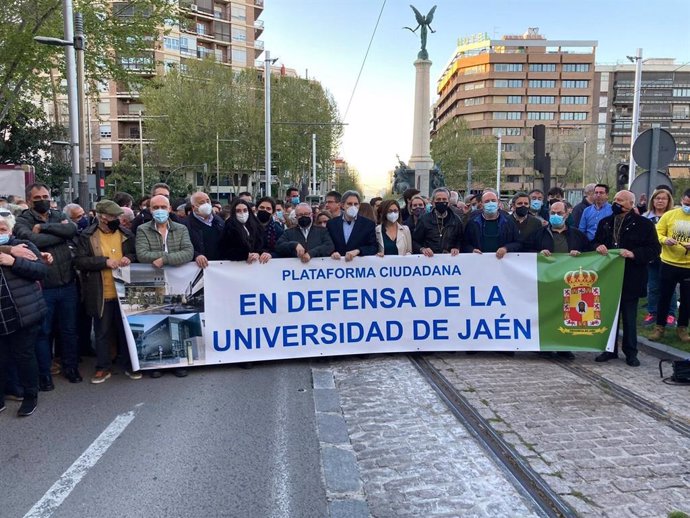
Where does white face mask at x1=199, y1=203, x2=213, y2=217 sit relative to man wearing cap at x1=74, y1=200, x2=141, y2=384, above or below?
above

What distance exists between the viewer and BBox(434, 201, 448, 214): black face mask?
769 centimetres

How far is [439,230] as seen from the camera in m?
7.74

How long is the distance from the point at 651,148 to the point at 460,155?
222ft

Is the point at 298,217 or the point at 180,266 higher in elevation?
the point at 298,217

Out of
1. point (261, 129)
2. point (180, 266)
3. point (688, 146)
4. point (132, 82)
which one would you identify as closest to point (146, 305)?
point (180, 266)

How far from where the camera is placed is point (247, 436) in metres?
4.76

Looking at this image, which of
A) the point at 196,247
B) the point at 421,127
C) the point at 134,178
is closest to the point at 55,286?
the point at 196,247

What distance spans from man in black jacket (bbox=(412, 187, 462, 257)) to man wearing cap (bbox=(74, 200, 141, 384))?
3.70 m

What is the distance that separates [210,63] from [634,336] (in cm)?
5828

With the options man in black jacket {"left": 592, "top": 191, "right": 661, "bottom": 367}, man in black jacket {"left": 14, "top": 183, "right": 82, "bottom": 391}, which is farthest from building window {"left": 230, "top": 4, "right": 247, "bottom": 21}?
man in black jacket {"left": 592, "top": 191, "right": 661, "bottom": 367}

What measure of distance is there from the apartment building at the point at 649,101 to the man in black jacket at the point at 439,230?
11705 cm

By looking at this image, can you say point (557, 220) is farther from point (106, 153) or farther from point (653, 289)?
point (106, 153)

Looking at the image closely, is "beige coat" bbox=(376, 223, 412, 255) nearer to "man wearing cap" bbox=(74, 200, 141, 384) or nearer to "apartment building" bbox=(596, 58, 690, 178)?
"man wearing cap" bbox=(74, 200, 141, 384)

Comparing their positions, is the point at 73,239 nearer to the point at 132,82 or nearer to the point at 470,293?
the point at 470,293
